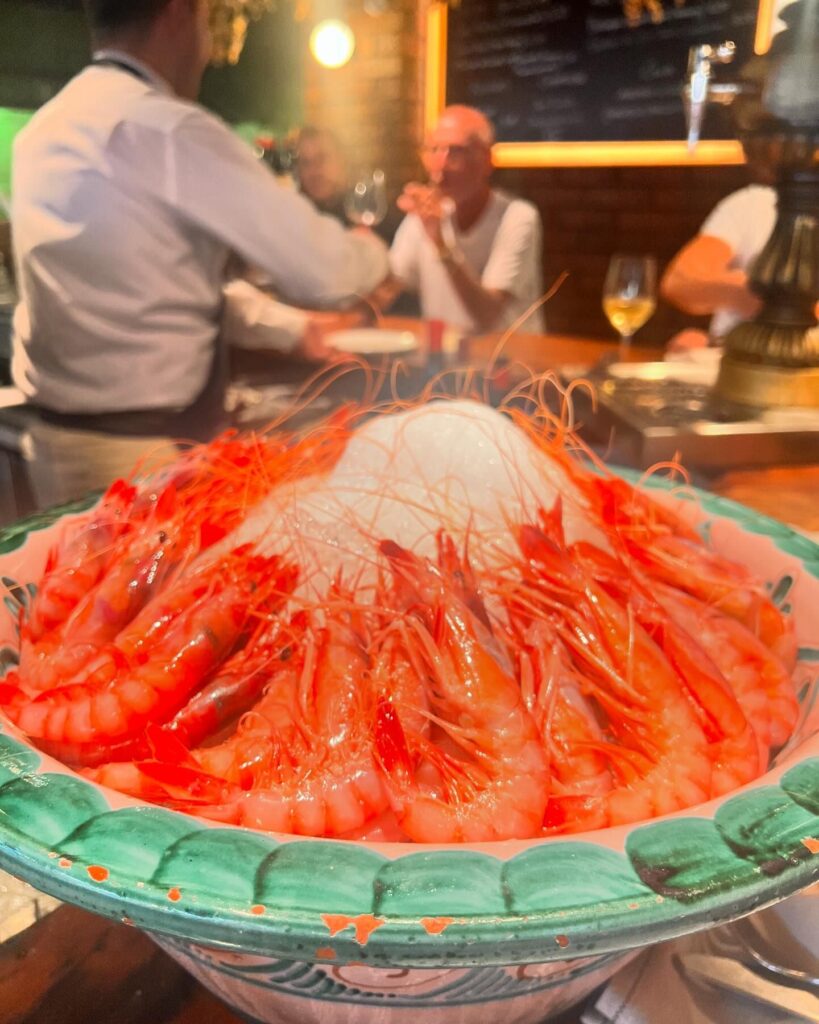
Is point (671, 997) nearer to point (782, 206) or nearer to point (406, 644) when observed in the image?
point (406, 644)

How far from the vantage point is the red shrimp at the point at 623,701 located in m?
0.58

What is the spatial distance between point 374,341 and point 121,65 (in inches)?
21.0

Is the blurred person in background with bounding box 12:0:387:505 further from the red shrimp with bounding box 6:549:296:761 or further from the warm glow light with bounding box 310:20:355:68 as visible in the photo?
the red shrimp with bounding box 6:549:296:761

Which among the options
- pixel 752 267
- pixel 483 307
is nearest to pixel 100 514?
pixel 483 307

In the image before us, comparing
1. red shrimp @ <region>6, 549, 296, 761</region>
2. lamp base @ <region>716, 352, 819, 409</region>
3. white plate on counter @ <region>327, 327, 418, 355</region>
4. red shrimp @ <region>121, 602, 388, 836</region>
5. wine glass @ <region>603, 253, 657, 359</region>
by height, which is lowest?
red shrimp @ <region>121, 602, 388, 836</region>

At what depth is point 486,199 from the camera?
52.4 inches

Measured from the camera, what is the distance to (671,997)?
60 cm

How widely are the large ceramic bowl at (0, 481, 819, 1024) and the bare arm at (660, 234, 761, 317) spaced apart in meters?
1.41

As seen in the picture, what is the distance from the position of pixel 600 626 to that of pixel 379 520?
255mm

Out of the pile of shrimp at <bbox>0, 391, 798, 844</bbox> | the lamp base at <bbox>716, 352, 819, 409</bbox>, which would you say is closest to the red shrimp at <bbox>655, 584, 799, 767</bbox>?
the pile of shrimp at <bbox>0, 391, 798, 844</bbox>

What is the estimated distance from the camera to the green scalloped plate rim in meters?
0.40

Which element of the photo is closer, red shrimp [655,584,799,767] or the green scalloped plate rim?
the green scalloped plate rim

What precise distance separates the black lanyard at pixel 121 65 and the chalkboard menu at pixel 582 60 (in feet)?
1.50

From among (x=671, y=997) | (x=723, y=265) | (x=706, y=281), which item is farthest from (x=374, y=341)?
(x=671, y=997)
